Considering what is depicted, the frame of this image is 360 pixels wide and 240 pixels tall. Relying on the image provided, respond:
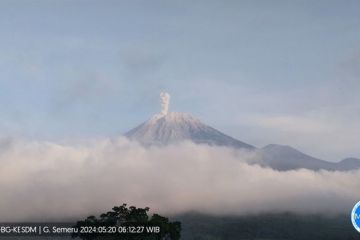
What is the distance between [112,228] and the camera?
104625 mm

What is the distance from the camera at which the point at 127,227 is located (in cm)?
10500

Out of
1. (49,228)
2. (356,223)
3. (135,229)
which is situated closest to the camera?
(356,223)

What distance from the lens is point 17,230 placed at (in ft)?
323

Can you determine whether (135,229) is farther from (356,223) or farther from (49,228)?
(356,223)

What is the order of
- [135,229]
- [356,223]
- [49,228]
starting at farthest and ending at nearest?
[135,229]
[49,228]
[356,223]

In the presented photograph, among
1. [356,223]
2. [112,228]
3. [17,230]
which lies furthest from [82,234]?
[356,223]

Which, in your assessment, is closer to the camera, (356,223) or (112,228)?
A: (356,223)

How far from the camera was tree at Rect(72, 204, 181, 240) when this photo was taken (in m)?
104

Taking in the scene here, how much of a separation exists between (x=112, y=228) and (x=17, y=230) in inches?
666

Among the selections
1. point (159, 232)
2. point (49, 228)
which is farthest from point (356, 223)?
point (159, 232)

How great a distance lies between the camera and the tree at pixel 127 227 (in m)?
104

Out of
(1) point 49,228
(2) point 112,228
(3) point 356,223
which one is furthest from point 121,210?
(3) point 356,223

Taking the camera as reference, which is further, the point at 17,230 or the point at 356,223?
the point at 17,230

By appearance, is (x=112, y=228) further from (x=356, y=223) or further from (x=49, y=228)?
(x=356, y=223)
